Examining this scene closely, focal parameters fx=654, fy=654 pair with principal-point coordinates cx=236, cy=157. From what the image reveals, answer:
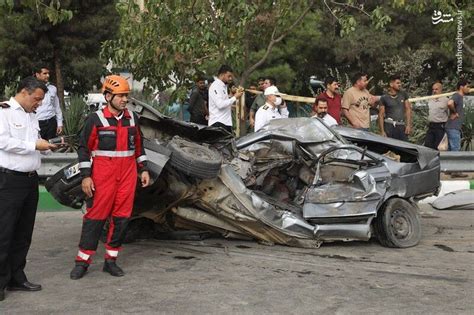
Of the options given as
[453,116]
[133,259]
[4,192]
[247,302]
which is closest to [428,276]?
[247,302]

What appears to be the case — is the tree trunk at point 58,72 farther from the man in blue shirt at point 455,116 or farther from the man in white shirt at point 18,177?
the man in white shirt at point 18,177

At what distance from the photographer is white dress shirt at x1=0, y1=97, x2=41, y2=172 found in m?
4.78

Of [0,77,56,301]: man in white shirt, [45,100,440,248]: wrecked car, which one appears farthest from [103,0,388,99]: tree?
[0,77,56,301]: man in white shirt

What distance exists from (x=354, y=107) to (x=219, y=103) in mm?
2128

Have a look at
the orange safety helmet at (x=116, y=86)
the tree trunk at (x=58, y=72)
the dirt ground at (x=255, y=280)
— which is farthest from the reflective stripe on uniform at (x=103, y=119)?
the tree trunk at (x=58, y=72)

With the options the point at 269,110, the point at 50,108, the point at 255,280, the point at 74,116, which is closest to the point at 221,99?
the point at 269,110

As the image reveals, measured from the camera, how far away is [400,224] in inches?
262

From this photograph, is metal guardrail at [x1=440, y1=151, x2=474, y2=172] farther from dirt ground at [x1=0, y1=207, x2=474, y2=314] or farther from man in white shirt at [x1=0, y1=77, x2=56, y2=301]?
man in white shirt at [x1=0, y1=77, x2=56, y2=301]

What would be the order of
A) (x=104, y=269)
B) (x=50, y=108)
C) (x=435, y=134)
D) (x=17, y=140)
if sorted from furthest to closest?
(x=435, y=134)
(x=50, y=108)
(x=104, y=269)
(x=17, y=140)

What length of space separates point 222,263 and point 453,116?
6619 millimetres

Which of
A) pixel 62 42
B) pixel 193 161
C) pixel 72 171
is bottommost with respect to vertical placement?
pixel 72 171

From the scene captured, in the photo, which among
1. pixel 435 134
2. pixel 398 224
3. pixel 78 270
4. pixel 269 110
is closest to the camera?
pixel 78 270

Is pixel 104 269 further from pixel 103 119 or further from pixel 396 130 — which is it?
pixel 396 130

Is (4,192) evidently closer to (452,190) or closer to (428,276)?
(428,276)
